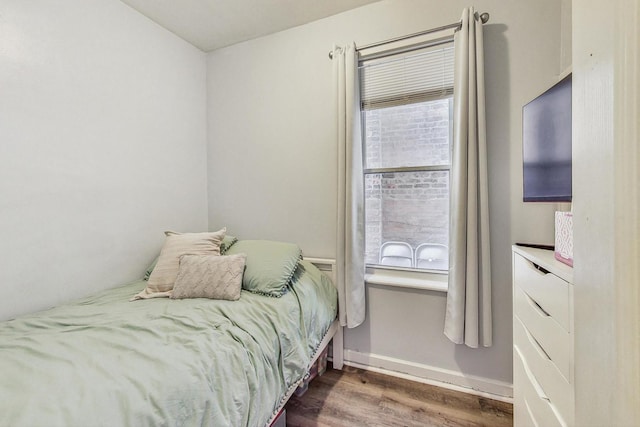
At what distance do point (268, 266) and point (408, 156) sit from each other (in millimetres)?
1305

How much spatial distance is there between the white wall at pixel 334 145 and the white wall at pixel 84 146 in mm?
476

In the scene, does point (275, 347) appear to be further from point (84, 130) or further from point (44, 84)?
point (44, 84)

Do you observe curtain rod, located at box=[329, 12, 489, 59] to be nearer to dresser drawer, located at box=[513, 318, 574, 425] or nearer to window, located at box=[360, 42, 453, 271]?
window, located at box=[360, 42, 453, 271]

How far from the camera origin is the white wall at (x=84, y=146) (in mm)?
1432

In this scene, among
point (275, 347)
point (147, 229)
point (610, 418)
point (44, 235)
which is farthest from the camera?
point (147, 229)

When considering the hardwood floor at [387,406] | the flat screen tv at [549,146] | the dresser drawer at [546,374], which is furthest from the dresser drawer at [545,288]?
the hardwood floor at [387,406]

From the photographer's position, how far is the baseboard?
1701mm

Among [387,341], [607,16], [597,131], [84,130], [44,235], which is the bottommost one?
[387,341]

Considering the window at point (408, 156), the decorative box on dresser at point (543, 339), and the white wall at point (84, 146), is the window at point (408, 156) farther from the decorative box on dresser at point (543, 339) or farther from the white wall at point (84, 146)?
the white wall at point (84, 146)

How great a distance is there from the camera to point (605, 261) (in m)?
0.33

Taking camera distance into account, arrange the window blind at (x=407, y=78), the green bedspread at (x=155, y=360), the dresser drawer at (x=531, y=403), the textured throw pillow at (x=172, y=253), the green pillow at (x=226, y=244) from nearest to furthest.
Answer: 1. the green bedspread at (x=155, y=360)
2. the dresser drawer at (x=531, y=403)
3. the textured throw pillow at (x=172, y=253)
4. the window blind at (x=407, y=78)
5. the green pillow at (x=226, y=244)

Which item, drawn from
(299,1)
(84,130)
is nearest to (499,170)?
(299,1)

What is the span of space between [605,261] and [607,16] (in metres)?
0.31

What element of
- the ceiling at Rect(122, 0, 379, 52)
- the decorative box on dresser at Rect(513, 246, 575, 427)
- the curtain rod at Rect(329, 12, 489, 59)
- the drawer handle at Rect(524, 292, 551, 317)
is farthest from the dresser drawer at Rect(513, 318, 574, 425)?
the ceiling at Rect(122, 0, 379, 52)
